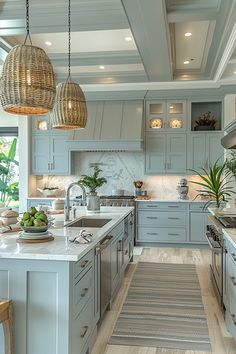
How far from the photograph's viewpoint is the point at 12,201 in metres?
7.66

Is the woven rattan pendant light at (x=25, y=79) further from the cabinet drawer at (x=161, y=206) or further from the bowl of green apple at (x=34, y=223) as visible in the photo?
the cabinet drawer at (x=161, y=206)

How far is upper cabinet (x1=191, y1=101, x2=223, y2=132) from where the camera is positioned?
22.4ft

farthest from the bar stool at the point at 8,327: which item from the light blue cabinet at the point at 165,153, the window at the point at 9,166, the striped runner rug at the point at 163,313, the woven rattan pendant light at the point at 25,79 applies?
the window at the point at 9,166

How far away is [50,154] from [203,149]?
10.2 ft

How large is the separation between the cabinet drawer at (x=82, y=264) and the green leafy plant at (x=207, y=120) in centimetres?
487

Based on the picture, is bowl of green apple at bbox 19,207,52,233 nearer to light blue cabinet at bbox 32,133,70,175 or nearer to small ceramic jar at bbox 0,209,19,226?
small ceramic jar at bbox 0,209,19,226

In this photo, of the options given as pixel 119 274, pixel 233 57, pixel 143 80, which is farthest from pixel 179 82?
pixel 119 274

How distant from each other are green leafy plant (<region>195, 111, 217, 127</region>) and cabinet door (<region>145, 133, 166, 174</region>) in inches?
31.0

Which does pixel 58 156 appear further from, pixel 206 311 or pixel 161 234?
pixel 206 311

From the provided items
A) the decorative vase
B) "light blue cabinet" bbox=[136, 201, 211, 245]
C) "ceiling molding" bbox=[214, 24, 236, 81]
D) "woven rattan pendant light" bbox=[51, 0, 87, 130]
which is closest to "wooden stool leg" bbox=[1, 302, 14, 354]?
"woven rattan pendant light" bbox=[51, 0, 87, 130]

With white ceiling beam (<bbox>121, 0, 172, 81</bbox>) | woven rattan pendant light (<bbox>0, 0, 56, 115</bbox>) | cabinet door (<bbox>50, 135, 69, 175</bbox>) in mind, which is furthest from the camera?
cabinet door (<bbox>50, 135, 69, 175</bbox>)

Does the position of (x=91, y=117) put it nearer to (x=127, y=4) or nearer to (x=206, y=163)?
(x=206, y=163)

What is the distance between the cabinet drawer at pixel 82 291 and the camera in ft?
7.43

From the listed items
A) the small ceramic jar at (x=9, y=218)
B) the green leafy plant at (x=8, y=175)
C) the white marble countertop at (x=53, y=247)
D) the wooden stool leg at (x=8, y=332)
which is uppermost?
the green leafy plant at (x=8, y=175)
